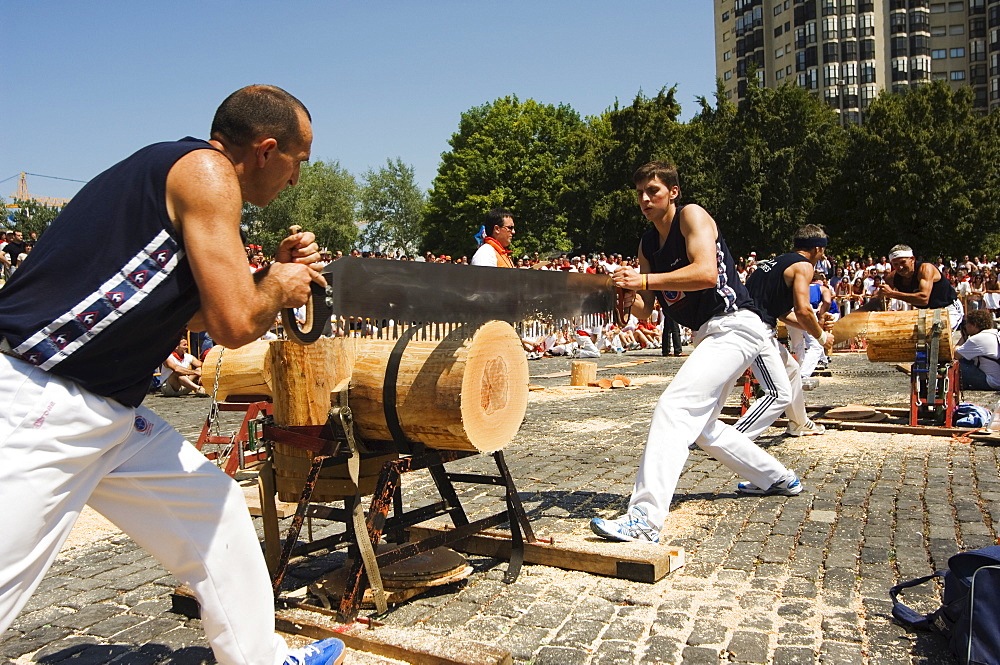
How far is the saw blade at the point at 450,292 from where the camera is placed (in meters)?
3.36

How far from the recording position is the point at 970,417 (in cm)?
898

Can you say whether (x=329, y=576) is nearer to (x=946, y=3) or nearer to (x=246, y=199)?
(x=246, y=199)

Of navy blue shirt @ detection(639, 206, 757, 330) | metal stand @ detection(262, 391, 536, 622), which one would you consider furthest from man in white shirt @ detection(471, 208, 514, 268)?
metal stand @ detection(262, 391, 536, 622)

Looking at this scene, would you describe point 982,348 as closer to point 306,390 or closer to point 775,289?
point 775,289

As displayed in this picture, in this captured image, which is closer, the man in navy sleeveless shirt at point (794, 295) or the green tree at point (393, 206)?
the man in navy sleeveless shirt at point (794, 295)

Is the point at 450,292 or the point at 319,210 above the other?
the point at 319,210

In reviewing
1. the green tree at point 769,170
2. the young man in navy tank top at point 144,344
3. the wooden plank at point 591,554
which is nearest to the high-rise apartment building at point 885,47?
the green tree at point 769,170

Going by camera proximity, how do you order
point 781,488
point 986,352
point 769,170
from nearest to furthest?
point 781,488, point 986,352, point 769,170

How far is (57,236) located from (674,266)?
Result: 3.85 m

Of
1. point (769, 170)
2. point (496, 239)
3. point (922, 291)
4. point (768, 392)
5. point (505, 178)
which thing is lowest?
point (768, 392)

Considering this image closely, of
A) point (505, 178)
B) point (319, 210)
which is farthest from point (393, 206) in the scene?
point (505, 178)

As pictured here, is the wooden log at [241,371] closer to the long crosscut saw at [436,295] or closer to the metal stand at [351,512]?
the metal stand at [351,512]

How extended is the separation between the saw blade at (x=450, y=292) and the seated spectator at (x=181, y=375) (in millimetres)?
11019

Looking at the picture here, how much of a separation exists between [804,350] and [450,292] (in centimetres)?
791
